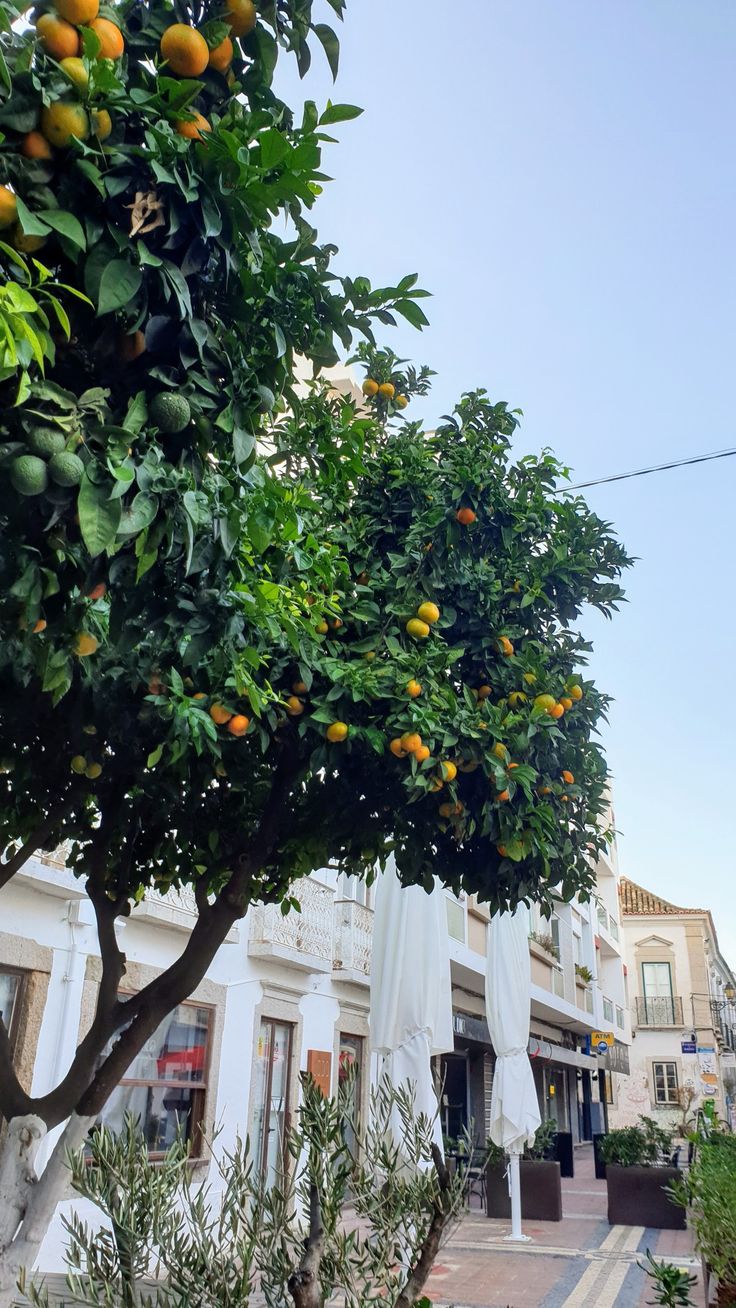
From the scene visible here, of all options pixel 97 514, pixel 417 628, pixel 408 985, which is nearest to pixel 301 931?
pixel 408 985

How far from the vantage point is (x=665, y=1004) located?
4459cm

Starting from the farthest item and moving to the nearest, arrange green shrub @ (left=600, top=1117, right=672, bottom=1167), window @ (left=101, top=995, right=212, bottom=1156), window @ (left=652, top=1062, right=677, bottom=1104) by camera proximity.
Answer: window @ (left=652, top=1062, right=677, bottom=1104) < green shrub @ (left=600, top=1117, right=672, bottom=1167) < window @ (left=101, top=995, right=212, bottom=1156)

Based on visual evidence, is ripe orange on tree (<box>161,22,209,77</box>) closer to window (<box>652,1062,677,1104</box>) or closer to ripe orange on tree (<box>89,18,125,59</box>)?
ripe orange on tree (<box>89,18,125,59</box>)

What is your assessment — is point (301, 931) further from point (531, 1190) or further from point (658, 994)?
point (658, 994)

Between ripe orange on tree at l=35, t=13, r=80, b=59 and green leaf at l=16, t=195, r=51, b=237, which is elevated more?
ripe orange on tree at l=35, t=13, r=80, b=59

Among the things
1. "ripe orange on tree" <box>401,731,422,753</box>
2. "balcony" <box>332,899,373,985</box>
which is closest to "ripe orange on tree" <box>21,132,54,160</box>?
"ripe orange on tree" <box>401,731,422,753</box>

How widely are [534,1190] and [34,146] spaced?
13.9 m

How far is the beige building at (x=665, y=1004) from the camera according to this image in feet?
139

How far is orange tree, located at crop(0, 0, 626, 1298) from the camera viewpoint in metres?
2.11

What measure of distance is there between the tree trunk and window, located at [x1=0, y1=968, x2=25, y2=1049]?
476 cm

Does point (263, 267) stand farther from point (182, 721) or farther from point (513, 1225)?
point (513, 1225)

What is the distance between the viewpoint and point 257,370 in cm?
256

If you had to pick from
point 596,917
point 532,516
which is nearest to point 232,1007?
point 532,516

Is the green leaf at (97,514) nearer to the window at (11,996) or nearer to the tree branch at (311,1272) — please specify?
the tree branch at (311,1272)
